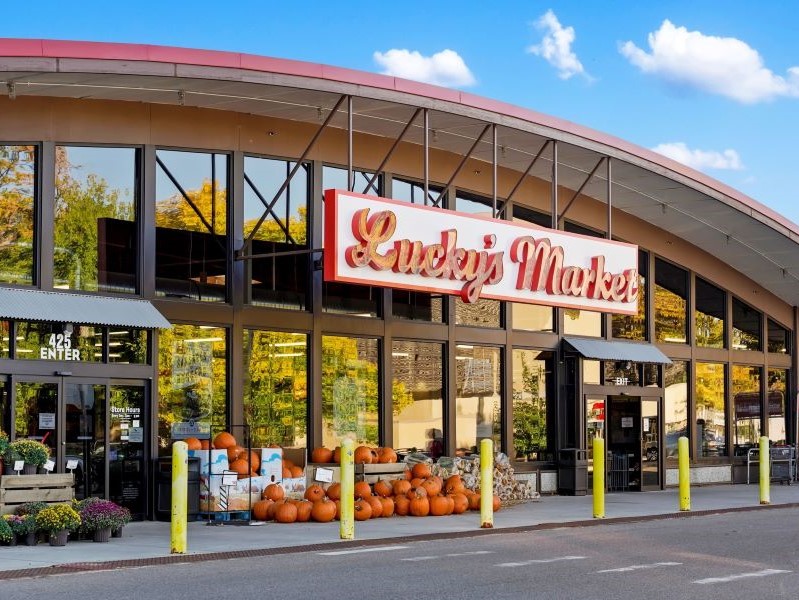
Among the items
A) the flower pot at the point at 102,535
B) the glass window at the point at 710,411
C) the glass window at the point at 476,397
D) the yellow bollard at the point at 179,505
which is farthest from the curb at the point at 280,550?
the glass window at the point at 710,411

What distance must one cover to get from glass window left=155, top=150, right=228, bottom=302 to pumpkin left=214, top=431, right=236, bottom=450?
2264 millimetres

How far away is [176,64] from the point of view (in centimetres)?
1781

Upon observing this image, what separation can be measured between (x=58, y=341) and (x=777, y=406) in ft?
69.6

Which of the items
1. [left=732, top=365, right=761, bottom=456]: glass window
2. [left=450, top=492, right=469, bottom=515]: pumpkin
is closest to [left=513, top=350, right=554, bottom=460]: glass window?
[left=450, top=492, right=469, bottom=515]: pumpkin

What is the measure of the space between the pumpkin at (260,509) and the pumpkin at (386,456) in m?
2.84

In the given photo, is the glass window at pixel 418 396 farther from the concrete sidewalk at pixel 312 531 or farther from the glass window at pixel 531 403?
the glass window at pixel 531 403

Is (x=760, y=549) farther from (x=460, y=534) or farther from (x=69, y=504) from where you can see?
(x=69, y=504)

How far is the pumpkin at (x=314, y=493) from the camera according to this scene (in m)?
19.6

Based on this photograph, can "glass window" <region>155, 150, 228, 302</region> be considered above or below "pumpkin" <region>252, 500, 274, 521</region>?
above

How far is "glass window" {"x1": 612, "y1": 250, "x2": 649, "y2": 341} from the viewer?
29.0 meters

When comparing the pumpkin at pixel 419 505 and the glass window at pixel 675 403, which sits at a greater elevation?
the glass window at pixel 675 403

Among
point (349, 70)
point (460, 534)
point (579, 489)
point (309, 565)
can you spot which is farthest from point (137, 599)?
point (579, 489)

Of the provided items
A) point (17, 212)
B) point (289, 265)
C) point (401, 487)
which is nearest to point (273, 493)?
point (401, 487)

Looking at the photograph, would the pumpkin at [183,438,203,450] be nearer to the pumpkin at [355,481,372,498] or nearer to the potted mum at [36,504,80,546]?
the pumpkin at [355,481,372,498]
